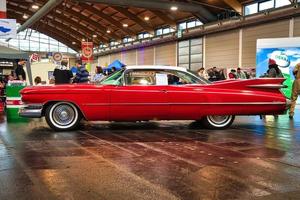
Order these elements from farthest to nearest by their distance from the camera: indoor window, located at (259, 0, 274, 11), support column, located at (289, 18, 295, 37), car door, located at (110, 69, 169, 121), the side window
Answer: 1. indoor window, located at (259, 0, 274, 11)
2. support column, located at (289, 18, 295, 37)
3. the side window
4. car door, located at (110, 69, 169, 121)

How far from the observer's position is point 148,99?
7.35 metres

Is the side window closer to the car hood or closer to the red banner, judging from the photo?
the car hood

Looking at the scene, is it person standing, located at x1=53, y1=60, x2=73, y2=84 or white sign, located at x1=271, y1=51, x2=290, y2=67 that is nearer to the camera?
person standing, located at x1=53, y1=60, x2=73, y2=84

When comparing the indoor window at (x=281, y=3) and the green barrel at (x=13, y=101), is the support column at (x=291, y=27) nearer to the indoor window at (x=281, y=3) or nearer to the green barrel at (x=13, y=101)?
the indoor window at (x=281, y=3)

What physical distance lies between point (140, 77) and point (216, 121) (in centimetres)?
203

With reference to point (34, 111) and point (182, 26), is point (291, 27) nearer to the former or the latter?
point (182, 26)

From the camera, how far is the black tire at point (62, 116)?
24.5 ft

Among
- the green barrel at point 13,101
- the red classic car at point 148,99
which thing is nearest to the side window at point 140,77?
the red classic car at point 148,99

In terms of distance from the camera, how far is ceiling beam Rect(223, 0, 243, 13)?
1847 cm

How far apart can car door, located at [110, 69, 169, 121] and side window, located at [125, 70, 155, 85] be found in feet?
0.63

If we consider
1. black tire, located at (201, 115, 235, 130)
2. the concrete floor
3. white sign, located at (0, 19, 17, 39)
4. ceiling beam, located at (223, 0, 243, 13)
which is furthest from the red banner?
black tire, located at (201, 115, 235, 130)

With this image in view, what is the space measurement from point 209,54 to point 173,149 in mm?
17025

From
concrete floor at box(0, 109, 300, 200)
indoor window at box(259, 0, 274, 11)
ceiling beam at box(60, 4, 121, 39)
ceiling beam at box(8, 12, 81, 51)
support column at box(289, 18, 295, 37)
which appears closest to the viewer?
concrete floor at box(0, 109, 300, 200)

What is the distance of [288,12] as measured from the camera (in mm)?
15094
